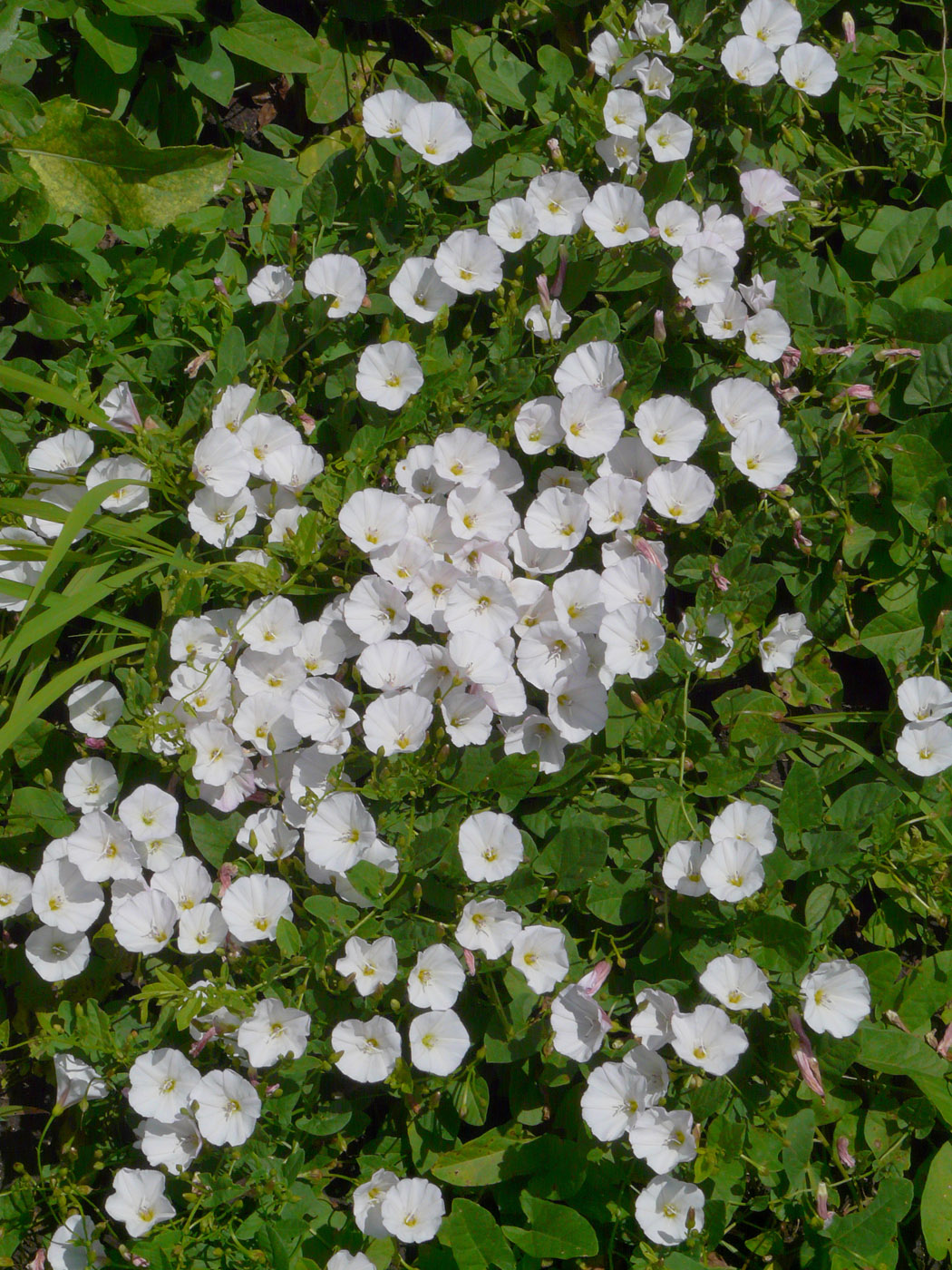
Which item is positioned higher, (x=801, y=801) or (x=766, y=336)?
(x=766, y=336)

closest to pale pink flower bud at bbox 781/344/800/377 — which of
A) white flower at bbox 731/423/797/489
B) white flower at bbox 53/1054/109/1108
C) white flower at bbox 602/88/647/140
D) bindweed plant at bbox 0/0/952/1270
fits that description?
bindweed plant at bbox 0/0/952/1270

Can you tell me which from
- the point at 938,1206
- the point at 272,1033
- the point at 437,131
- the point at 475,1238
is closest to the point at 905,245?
the point at 437,131

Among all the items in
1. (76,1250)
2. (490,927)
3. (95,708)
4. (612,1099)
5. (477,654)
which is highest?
(477,654)

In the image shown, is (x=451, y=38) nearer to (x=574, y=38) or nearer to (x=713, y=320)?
(x=574, y=38)

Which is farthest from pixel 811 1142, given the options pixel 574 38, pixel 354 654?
A: pixel 574 38

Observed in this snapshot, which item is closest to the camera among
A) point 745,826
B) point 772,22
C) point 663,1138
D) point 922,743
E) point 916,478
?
point 663,1138

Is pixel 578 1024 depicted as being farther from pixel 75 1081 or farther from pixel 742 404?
pixel 742 404

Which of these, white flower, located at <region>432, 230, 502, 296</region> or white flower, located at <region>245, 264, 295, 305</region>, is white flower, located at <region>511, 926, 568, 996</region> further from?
white flower, located at <region>245, 264, 295, 305</region>
